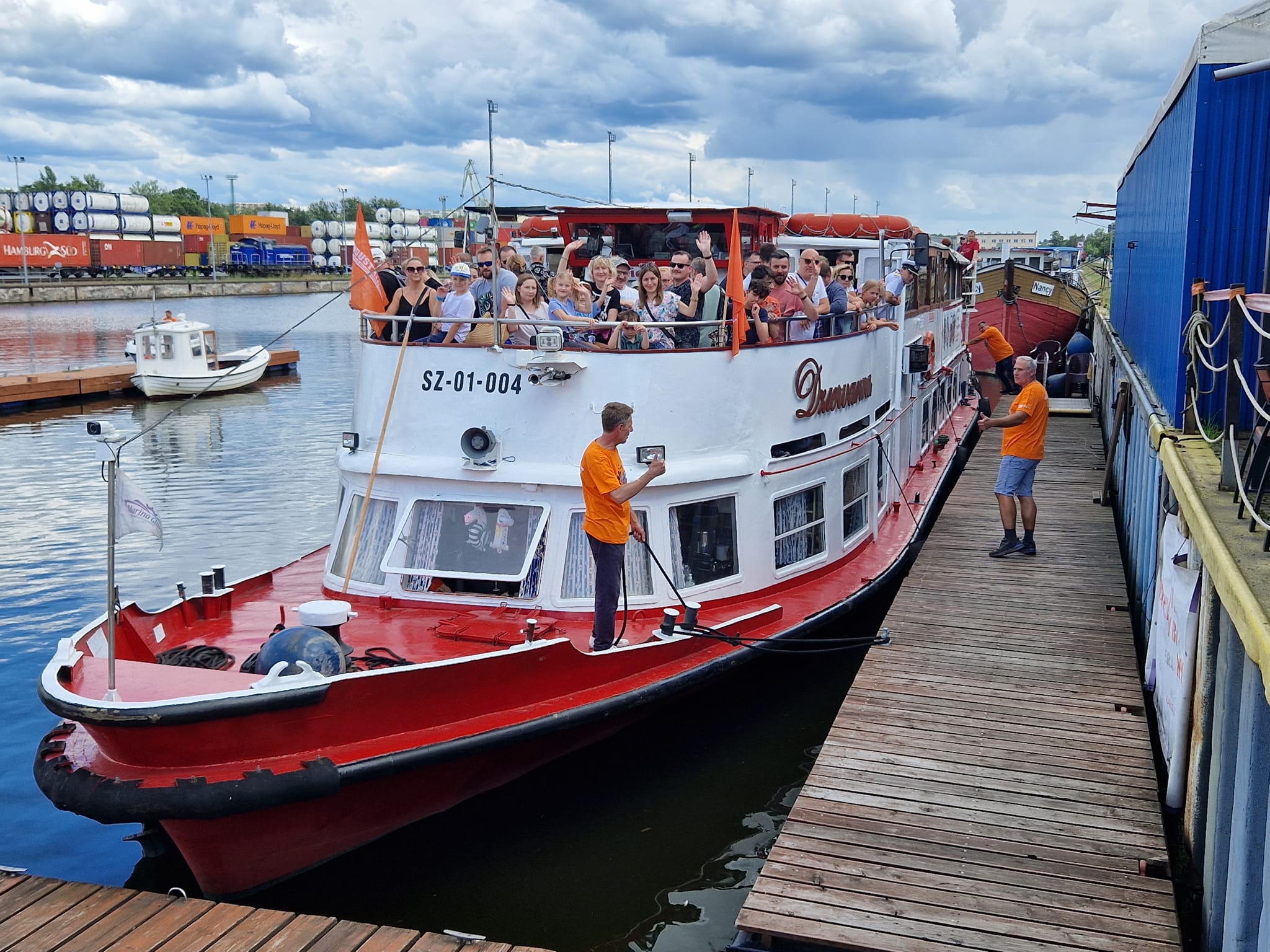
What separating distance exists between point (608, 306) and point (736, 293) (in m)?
1.55

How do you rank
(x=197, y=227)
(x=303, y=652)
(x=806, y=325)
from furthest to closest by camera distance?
1. (x=197, y=227)
2. (x=806, y=325)
3. (x=303, y=652)

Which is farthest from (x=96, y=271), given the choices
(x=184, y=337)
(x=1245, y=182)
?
(x=1245, y=182)

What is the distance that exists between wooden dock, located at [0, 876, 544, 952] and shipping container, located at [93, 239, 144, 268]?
317 feet

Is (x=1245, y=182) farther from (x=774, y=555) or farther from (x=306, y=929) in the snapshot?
(x=306, y=929)

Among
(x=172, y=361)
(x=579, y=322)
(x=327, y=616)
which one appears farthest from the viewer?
(x=172, y=361)

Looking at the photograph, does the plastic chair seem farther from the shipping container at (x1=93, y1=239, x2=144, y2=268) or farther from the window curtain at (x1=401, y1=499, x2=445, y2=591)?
the shipping container at (x1=93, y1=239, x2=144, y2=268)

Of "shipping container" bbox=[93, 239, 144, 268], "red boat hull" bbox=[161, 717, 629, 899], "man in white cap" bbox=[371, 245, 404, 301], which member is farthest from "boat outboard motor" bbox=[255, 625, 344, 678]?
"shipping container" bbox=[93, 239, 144, 268]

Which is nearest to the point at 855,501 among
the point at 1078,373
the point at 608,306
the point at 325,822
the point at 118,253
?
the point at 608,306

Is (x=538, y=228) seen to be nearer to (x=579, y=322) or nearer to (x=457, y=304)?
(x=457, y=304)

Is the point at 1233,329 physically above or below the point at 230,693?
above

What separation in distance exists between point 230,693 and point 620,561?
2841 mm

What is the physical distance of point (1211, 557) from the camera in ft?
17.0

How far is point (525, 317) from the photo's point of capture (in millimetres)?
9633

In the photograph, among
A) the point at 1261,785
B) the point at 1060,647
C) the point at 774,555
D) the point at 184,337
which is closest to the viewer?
the point at 1261,785
